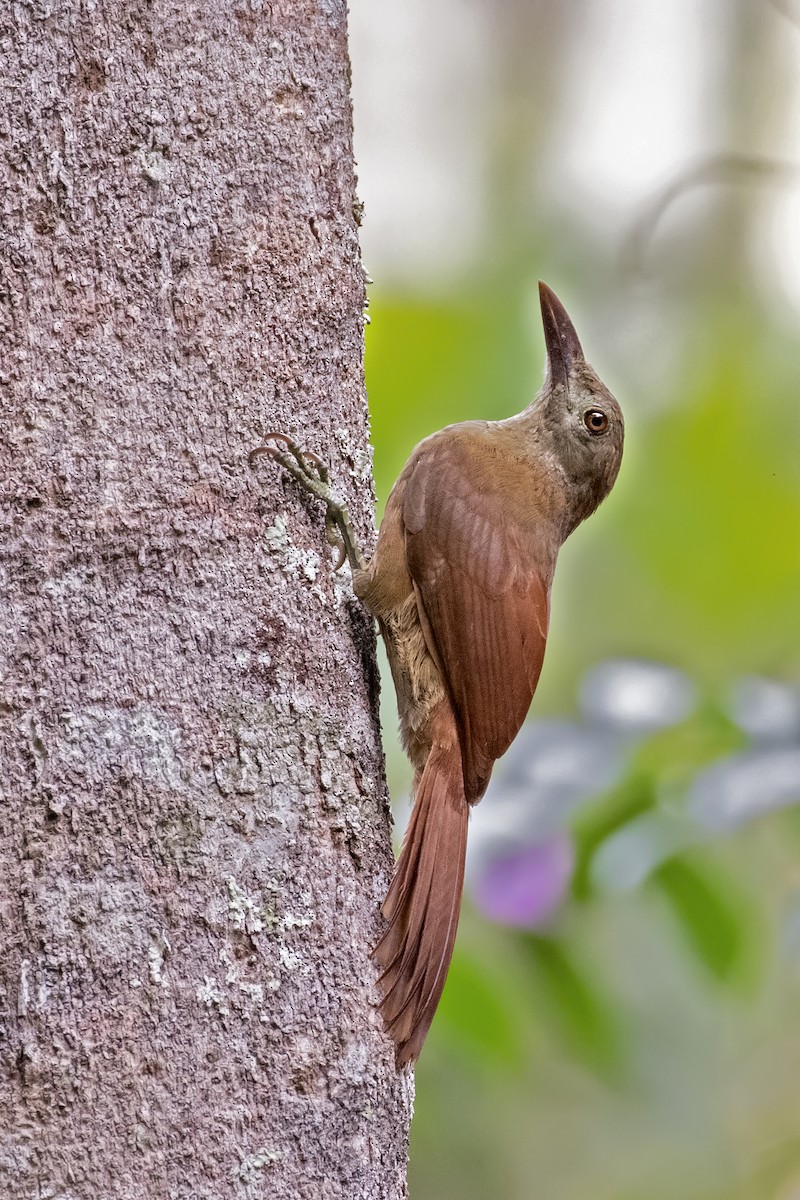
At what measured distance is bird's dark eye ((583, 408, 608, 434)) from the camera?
236 cm

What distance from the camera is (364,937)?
4.99 feet

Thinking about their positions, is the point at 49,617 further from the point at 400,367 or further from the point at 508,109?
the point at 508,109

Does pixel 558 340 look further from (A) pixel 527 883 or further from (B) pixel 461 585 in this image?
(A) pixel 527 883

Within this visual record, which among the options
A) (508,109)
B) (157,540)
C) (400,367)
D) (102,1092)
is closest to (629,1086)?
(102,1092)

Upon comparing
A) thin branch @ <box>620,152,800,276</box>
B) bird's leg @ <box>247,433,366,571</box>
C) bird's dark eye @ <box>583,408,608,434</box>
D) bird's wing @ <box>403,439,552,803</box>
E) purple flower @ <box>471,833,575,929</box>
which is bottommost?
purple flower @ <box>471,833,575,929</box>

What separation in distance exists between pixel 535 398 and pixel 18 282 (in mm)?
1274

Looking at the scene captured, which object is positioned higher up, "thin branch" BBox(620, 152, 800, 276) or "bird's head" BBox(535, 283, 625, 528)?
"thin branch" BBox(620, 152, 800, 276)

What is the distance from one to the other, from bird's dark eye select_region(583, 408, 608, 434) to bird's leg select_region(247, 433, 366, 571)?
753mm

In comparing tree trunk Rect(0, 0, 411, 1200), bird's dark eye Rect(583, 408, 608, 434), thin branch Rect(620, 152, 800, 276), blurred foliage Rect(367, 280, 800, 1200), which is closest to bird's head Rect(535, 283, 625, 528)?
bird's dark eye Rect(583, 408, 608, 434)

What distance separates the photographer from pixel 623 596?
3035mm

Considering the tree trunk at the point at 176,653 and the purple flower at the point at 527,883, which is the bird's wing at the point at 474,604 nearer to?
the purple flower at the point at 527,883

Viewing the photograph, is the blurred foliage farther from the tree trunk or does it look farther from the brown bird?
the tree trunk

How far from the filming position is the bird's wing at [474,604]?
199 centimetres

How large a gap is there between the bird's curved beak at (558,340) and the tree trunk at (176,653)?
0.79 metres
